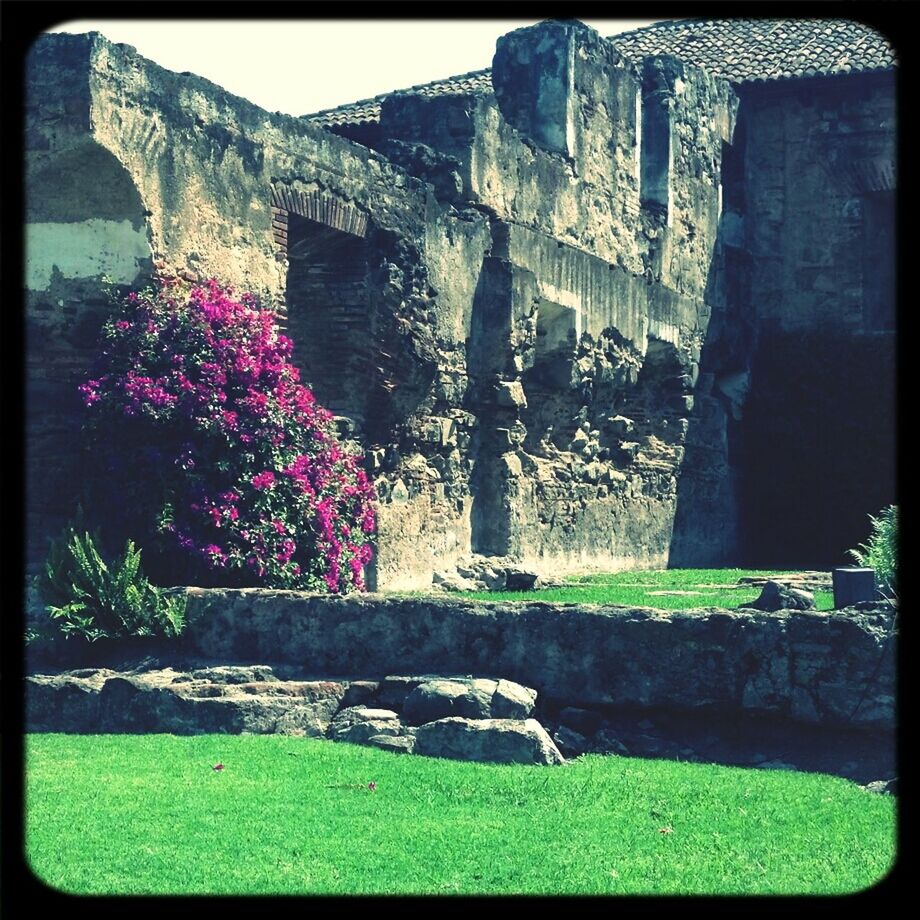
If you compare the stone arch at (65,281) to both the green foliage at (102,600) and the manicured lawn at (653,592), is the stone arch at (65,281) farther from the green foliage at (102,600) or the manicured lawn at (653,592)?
the manicured lawn at (653,592)

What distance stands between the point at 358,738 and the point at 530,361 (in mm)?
8549

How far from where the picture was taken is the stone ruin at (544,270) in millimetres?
10531

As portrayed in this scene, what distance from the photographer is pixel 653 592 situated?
13.2 metres

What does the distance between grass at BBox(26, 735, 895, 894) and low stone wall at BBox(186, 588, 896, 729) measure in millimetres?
Answer: 470

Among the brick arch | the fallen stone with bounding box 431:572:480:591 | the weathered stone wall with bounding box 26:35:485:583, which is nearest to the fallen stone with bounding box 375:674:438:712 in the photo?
the weathered stone wall with bounding box 26:35:485:583

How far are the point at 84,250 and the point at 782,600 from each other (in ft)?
16.1

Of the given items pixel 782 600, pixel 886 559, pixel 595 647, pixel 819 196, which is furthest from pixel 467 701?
pixel 819 196

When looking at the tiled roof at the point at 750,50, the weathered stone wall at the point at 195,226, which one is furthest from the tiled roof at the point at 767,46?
the weathered stone wall at the point at 195,226

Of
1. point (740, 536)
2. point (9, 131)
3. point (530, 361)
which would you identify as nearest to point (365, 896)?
point (9, 131)

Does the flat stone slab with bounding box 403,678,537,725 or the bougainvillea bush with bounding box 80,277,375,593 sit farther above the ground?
the bougainvillea bush with bounding box 80,277,375,593

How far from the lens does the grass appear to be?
5.35 meters

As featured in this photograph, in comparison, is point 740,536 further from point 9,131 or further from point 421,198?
point 9,131

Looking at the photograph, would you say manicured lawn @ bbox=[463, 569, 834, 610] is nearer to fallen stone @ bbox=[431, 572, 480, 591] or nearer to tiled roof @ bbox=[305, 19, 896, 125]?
fallen stone @ bbox=[431, 572, 480, 591]

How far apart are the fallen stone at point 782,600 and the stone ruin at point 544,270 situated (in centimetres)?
422
